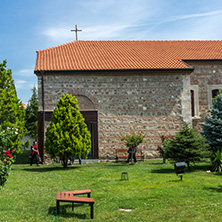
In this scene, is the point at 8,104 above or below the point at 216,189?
above

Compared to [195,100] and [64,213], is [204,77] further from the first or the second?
[64,213]

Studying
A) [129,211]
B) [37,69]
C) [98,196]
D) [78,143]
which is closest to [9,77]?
[37,69]

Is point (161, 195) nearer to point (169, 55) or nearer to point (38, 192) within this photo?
point (38, 192)

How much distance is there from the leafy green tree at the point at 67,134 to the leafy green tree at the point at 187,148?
4.48m

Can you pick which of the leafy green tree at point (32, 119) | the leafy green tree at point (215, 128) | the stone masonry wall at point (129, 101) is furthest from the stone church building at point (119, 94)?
the leafy green tree at point (32, 119)

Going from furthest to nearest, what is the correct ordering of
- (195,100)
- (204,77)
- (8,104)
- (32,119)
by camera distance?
1. (32,119)
2. (204,77)
3. (195,100)
4. (8,104)

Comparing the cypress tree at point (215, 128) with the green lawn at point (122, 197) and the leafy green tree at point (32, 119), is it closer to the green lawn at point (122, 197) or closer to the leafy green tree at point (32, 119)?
the green lawn at point (122, 197)

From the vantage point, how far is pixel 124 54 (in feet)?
76.4

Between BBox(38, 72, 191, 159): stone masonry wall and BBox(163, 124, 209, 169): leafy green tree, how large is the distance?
5.78 meters

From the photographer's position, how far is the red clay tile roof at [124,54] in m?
21.2

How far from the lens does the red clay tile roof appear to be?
69.5ft

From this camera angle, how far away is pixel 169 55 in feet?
76.6

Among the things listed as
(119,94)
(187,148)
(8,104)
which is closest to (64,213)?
(187,148)

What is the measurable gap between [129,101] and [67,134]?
6.01m
